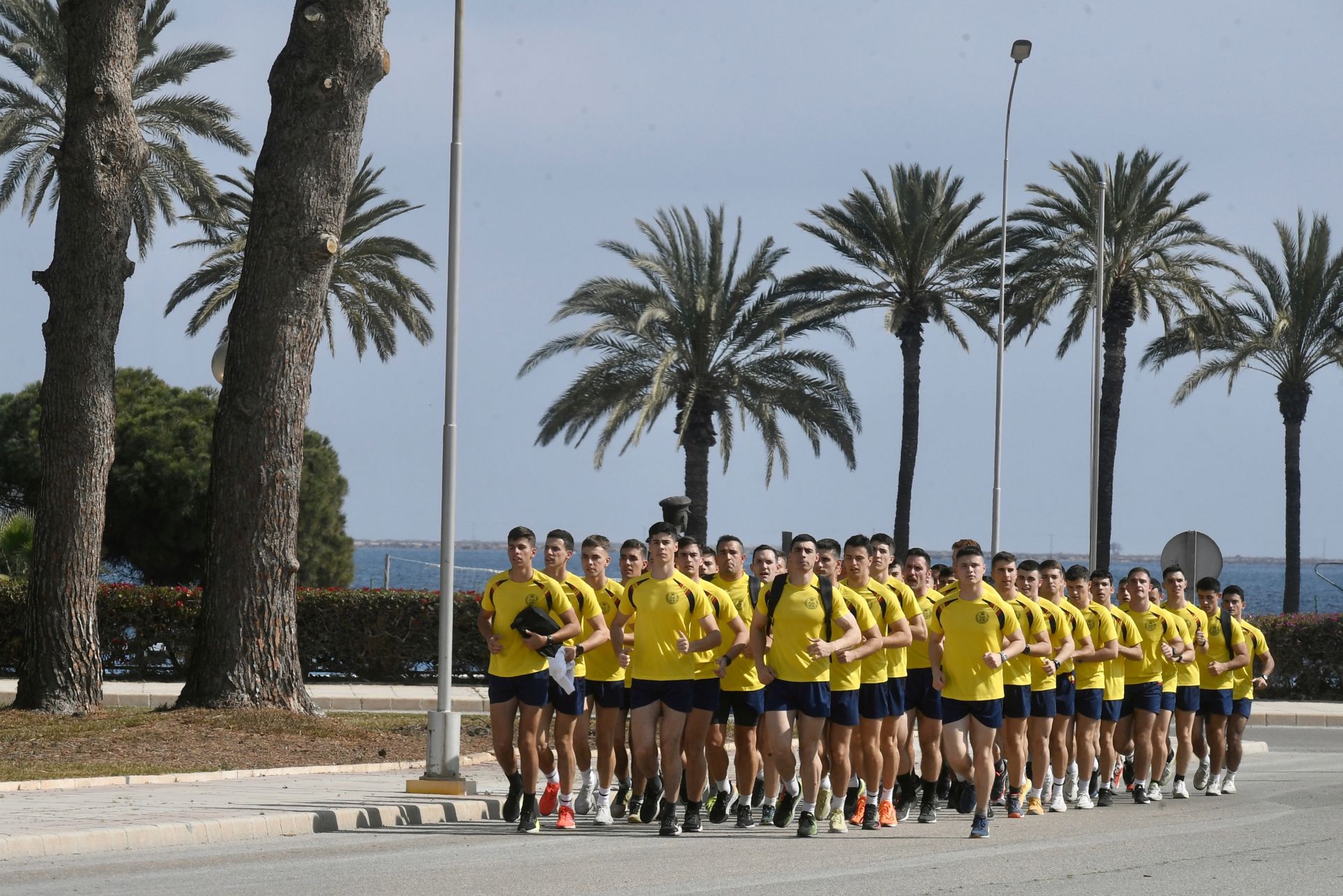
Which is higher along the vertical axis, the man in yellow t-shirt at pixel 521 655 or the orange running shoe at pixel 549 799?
the man in yellow t-shirt at pixel 521 655

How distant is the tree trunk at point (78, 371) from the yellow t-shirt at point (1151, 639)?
417 inches

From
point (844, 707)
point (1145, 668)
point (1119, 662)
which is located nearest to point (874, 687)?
point (844, 707)

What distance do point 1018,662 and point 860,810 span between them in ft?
5.16

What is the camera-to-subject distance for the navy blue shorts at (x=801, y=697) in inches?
420

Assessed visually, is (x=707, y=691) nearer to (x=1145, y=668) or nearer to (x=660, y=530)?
(x=660, y=530)

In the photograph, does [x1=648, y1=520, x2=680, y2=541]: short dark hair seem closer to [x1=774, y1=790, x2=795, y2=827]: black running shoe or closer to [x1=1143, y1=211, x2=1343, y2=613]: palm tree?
[x1=774, y1=790, x2=795, y2=827]: black running shoe

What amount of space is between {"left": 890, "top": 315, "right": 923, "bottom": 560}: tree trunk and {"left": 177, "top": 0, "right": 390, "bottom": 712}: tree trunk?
2141 cm

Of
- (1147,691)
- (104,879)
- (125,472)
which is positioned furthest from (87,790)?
(125,472)

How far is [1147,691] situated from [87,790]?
8.41 meters

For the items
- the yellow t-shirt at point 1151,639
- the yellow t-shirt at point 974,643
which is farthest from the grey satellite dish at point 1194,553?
the yellow t-shirt at point 974,643

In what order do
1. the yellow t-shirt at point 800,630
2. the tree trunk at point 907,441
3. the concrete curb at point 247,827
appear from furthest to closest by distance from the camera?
the tree trunk at point 907,441, the yellow t-shirt at point 800,630, the concrete curb at point 247,827

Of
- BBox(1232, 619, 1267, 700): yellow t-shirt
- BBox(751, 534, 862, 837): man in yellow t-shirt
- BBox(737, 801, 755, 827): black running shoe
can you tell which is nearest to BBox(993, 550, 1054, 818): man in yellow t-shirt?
BBox(751, 534, 862, 837): man in yellow t-shirt

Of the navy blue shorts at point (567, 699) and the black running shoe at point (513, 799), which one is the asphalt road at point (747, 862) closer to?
the black running shoe at point (513, 799)

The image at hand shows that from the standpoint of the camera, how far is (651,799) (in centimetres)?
1106
